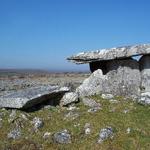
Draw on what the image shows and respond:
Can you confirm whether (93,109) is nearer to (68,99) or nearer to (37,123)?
(68,99)

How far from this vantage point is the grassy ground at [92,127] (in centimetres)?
1514

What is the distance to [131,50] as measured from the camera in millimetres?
21328

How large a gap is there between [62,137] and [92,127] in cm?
150

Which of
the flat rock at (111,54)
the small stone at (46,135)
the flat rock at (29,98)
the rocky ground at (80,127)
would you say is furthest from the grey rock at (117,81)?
the small stone at (46,135)

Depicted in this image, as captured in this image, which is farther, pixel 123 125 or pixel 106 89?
pixel 106 89

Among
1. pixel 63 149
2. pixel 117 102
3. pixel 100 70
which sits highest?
pixel 100 70

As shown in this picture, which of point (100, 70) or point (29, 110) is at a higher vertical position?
point (100, 70)

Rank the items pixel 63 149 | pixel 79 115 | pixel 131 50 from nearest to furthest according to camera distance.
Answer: pixel 63 149
pixel 79 115
pixel 131 50

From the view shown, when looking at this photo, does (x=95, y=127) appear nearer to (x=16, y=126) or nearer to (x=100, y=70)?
(x=16, y=126)

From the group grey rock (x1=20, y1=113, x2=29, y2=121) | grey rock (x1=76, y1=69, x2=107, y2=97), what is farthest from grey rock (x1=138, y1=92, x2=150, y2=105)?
grey rock (x1=20, y1=113, x2=29, y2=121)

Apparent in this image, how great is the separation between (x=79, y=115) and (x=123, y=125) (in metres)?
2.50

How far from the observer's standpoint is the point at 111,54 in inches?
861

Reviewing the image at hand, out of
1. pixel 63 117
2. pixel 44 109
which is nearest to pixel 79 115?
pixel 63 117

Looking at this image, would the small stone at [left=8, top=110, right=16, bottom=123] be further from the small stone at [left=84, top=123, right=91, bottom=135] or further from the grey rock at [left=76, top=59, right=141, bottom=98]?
the grey rock at [left=76, top=59, right=141, bottom=98]
